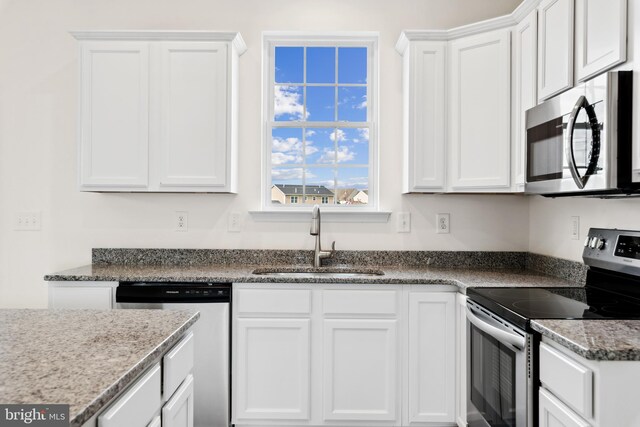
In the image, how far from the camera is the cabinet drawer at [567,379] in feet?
Answer: 4.20

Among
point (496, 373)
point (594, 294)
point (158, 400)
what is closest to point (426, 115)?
point (594, 294)

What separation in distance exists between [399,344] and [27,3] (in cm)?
335

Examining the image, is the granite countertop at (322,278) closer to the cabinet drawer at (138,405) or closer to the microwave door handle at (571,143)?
the microwave door handle at (571,143)

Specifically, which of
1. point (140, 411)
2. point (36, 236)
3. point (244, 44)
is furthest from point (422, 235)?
point (36, 236)

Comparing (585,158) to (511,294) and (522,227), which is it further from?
(522,227)

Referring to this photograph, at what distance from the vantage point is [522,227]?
3.04 m

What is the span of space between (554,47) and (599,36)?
379mm

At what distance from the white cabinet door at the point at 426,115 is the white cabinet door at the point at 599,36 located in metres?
0.90

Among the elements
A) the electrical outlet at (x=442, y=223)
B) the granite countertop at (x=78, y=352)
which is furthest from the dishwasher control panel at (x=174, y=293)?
the electrical outlet at (x=442, y=223)

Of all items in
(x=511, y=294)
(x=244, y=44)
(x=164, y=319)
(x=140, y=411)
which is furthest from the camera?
(x=244, y=44)

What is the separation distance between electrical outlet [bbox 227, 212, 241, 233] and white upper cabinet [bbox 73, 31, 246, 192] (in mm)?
386

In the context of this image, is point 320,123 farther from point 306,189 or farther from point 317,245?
point 317,245

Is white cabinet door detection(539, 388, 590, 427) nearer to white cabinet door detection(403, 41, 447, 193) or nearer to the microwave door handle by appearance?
the microwave door handle

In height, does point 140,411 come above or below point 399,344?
above
